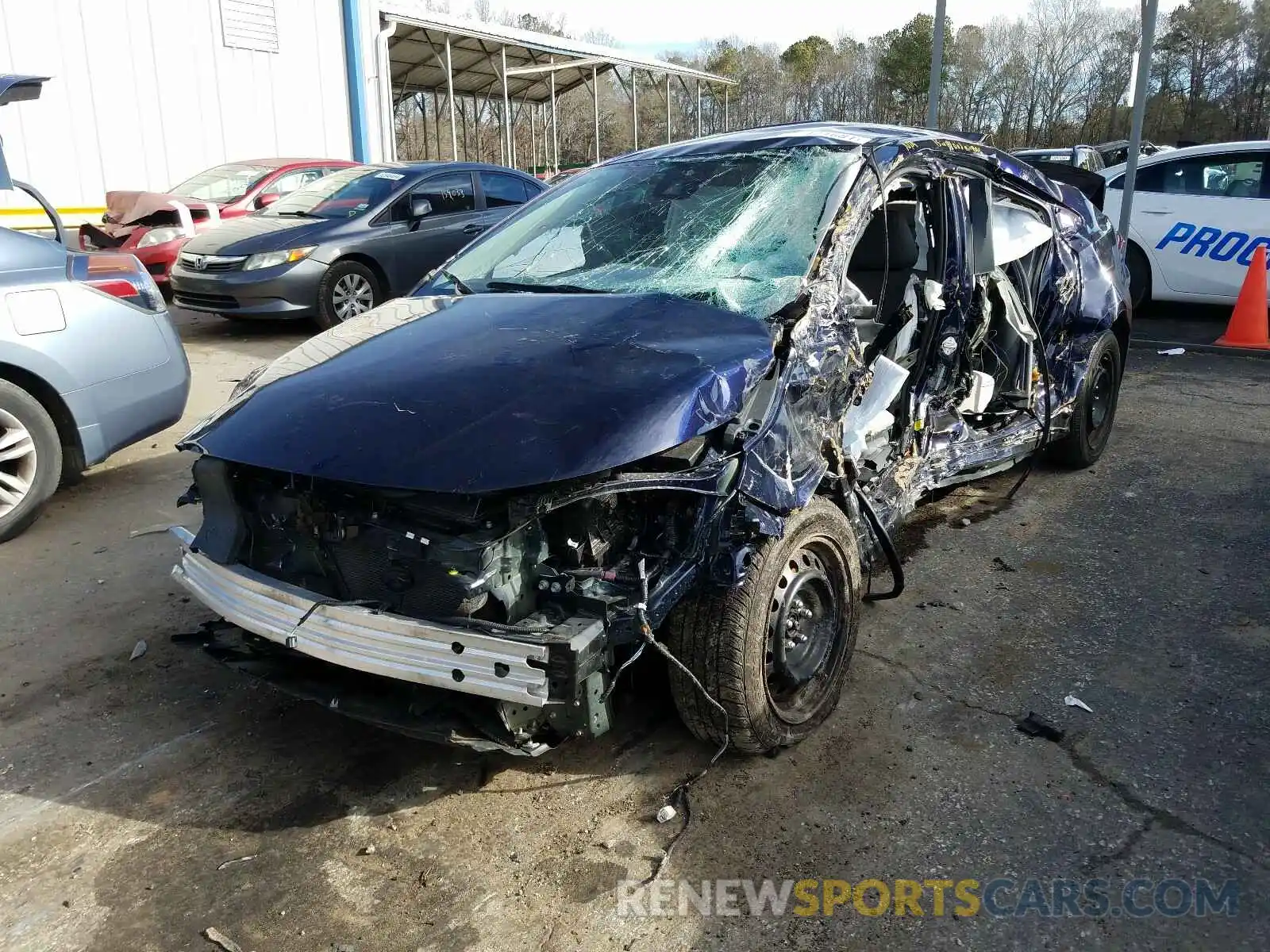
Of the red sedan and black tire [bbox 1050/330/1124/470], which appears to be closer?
black tire [bbox 1050/330/1124/470]

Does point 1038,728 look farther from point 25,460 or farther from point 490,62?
point 490,62

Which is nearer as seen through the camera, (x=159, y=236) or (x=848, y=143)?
(x=848, y=143)

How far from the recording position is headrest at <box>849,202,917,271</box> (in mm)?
3879

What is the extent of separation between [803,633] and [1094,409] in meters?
3.30

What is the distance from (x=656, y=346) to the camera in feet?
9.34

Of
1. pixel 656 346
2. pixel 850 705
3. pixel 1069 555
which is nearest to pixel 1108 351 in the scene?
pixel 1069 555

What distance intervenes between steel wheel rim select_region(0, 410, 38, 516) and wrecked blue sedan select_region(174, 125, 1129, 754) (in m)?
2.03

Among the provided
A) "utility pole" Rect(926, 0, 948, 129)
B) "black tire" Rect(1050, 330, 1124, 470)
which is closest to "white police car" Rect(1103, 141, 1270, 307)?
"utility pole" Rect(926, 0, 948, 129)

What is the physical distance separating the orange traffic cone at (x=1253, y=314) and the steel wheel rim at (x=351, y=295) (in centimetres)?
771

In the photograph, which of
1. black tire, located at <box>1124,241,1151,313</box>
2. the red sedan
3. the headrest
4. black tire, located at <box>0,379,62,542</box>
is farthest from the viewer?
the red sedan

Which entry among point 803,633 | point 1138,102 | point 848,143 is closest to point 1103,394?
point 848,143

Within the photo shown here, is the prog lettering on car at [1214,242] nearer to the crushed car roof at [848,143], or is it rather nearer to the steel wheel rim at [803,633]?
the crushed car roof at [848,143]

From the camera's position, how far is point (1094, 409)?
5.51 metres

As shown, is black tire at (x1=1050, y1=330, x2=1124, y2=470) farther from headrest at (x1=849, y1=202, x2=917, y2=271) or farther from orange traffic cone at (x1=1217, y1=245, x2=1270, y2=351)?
orange traffic cone at (x1=1217, y1=245, x2=1270, y2=351)
